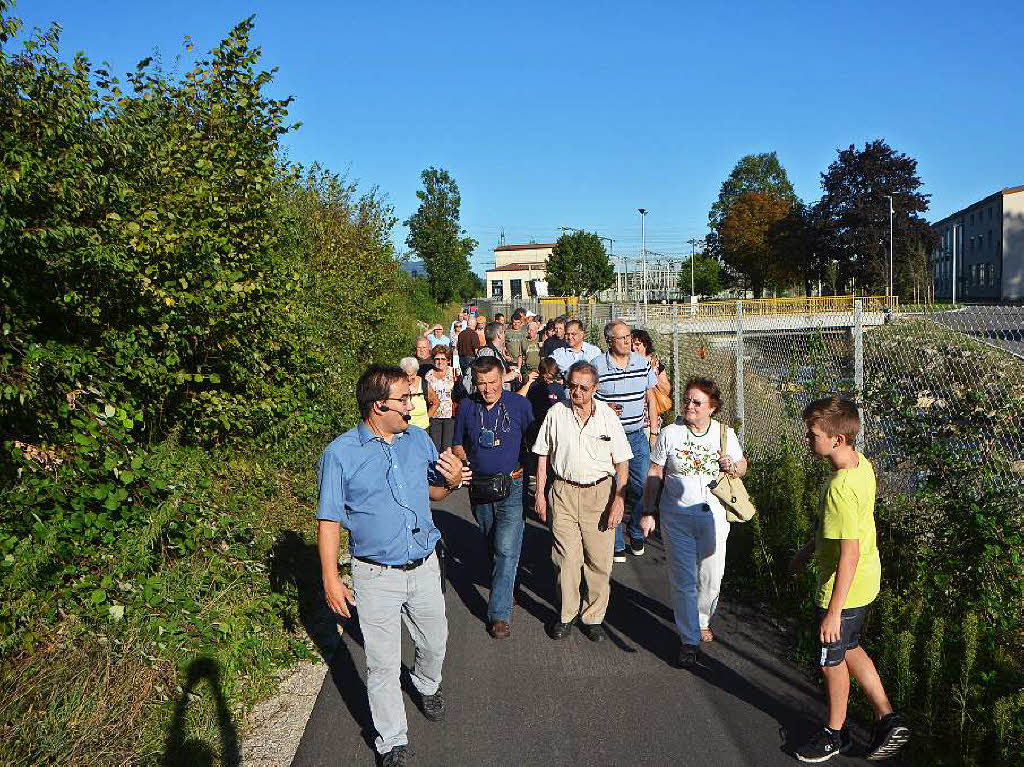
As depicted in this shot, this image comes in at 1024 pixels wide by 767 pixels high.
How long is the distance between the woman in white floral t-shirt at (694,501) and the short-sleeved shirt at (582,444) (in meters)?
0.38

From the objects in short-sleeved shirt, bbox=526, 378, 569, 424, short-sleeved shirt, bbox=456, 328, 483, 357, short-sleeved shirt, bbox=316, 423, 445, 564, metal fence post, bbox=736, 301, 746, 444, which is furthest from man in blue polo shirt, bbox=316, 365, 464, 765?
short-sleeved shirt, bbox=456, 328, 483, 357

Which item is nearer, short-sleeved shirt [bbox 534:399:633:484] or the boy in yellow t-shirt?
the boy in yellow t-shirt

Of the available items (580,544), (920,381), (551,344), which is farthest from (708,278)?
(580,544)

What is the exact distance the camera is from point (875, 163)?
213ft

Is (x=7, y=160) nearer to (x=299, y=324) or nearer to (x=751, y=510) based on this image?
(x=299, y=324)

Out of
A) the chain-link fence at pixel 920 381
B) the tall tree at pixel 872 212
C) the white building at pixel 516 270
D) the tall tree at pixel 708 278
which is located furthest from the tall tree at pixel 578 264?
the chain-link fence at pixel 920 381

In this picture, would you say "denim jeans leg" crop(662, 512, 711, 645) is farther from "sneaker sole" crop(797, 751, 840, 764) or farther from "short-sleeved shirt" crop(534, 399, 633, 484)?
"sneaker sole" crop(797, 751, 840, 764)

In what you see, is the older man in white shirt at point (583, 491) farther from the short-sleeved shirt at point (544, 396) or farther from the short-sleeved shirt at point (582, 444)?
the short-sleeved shirt at point (544, 396)

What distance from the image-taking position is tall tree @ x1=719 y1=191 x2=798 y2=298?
7850cm

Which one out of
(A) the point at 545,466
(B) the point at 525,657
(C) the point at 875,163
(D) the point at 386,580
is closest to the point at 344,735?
(D) the point at 386,580

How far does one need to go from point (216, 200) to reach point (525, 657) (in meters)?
3.98

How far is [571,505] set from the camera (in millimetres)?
5977

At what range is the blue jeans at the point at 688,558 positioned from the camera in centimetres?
549

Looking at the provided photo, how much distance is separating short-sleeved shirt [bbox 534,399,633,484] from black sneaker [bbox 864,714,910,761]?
2299mm
